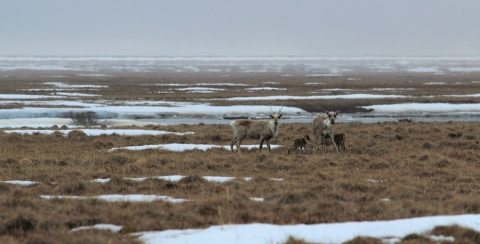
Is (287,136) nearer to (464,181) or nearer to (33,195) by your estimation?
(464,181)

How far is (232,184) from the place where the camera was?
13.6 metres

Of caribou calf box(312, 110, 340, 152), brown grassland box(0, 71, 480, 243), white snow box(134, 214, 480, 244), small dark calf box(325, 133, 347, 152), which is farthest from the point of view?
caribou calf box(312, 110, 340, 152)

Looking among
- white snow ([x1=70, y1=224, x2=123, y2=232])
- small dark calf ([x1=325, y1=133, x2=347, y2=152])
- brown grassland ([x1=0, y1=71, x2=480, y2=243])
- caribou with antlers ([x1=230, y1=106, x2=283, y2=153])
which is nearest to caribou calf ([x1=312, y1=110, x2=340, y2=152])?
small dark calf ([x1=325, y1=133, x2=347, y2=152])

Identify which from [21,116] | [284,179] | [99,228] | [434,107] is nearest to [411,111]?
[434,107]

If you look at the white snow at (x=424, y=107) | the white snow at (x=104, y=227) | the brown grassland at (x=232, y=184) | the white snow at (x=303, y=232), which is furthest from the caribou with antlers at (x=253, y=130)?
the white snow at (x=424, y=107)

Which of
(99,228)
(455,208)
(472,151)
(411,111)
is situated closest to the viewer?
(99,228)

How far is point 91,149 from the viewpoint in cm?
2139

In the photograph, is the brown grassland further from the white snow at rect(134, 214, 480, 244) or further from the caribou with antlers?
the caribou with antlers

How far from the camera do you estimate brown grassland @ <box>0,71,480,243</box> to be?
9.88m

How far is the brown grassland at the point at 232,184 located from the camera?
32.4ft

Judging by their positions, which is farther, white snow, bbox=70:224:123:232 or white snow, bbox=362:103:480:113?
white snow, bbox=362:103:480:113

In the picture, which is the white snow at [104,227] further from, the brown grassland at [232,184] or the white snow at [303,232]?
the white snow at [303,232]

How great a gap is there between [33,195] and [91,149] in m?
9.14

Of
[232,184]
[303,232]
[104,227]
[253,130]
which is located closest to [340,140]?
[253,130]
